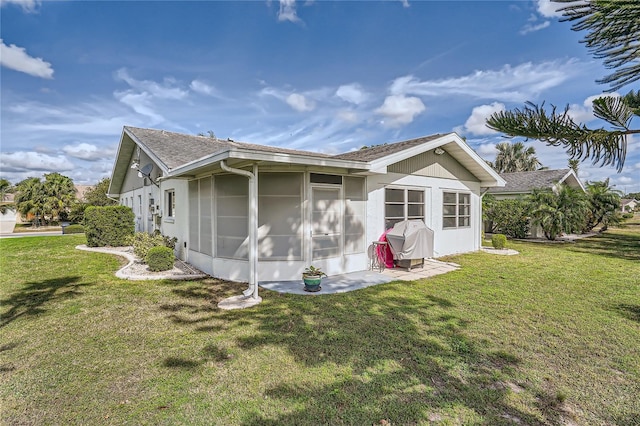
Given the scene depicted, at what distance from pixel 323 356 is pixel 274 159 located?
147 inches

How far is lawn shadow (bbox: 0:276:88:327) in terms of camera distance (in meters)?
5.41

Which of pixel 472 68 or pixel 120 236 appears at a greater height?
pixel 472 68

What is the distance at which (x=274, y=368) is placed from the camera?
3596 mm

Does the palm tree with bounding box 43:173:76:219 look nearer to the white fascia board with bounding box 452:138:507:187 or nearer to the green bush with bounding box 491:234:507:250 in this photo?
the white fascia board with bounding box 452:138:507:187

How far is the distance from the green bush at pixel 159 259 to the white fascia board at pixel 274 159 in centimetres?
229

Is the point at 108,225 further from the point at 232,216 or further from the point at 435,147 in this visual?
the point at 435,147

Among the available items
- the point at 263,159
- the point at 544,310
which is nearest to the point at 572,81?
the point at 544,310

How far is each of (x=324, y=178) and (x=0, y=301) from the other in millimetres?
7174

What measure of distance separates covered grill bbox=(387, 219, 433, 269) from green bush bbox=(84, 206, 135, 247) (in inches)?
447

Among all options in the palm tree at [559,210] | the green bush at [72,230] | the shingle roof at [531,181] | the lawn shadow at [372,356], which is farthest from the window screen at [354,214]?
the green bush at [72,230]

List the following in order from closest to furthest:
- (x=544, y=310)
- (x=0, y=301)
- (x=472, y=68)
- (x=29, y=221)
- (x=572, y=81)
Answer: (x=572, y=81) < (x=544, y=310) < (x=0, y=301) < (x=472, y=68) < (x=29, y=221)

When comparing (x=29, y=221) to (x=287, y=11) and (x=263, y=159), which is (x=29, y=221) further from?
(x=263, y=159)

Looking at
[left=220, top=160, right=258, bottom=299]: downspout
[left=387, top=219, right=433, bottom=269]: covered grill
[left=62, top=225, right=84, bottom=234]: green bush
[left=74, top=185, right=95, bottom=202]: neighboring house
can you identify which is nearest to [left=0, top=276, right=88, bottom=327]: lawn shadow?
[left=220, top=160, right=258, bottom=299]: downspout

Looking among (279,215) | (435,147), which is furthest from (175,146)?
(435,147)
